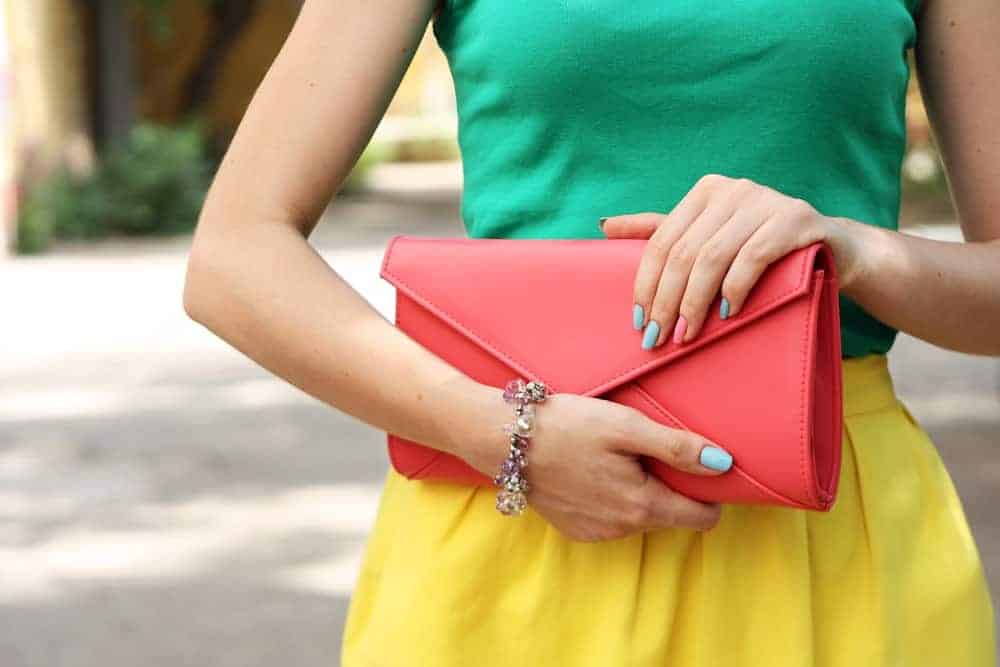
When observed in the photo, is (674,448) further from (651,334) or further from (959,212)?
(959,212)

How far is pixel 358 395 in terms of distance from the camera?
51.9 inches

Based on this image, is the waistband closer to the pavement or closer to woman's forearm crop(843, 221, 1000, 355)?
woman's forearm crop(843, 221, 1000, 355)

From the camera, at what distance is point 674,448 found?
1.22m

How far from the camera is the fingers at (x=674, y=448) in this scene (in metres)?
1.22

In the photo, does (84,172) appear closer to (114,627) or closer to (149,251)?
(149,251)

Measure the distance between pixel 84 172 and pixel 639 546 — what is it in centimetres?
1538

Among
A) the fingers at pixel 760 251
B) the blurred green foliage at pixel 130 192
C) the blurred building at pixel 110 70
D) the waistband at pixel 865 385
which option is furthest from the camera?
the blurred green foliage at pixel 130 192

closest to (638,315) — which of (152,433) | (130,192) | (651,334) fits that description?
(651,334)

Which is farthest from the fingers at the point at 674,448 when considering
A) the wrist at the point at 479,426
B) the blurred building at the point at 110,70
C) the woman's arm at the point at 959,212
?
the blurred building at the point at 110,70

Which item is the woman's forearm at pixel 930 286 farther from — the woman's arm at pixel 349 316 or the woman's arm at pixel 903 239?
the woman's arm at pixel 349 316

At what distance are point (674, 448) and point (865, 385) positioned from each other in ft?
1.00

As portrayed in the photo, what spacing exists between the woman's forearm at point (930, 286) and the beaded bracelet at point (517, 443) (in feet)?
0.95

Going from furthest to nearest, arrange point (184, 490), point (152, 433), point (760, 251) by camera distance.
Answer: point (152, 433), point (184, 490), point (760, 251)

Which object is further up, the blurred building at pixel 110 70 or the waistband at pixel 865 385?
the waistband at pixel 865 385
